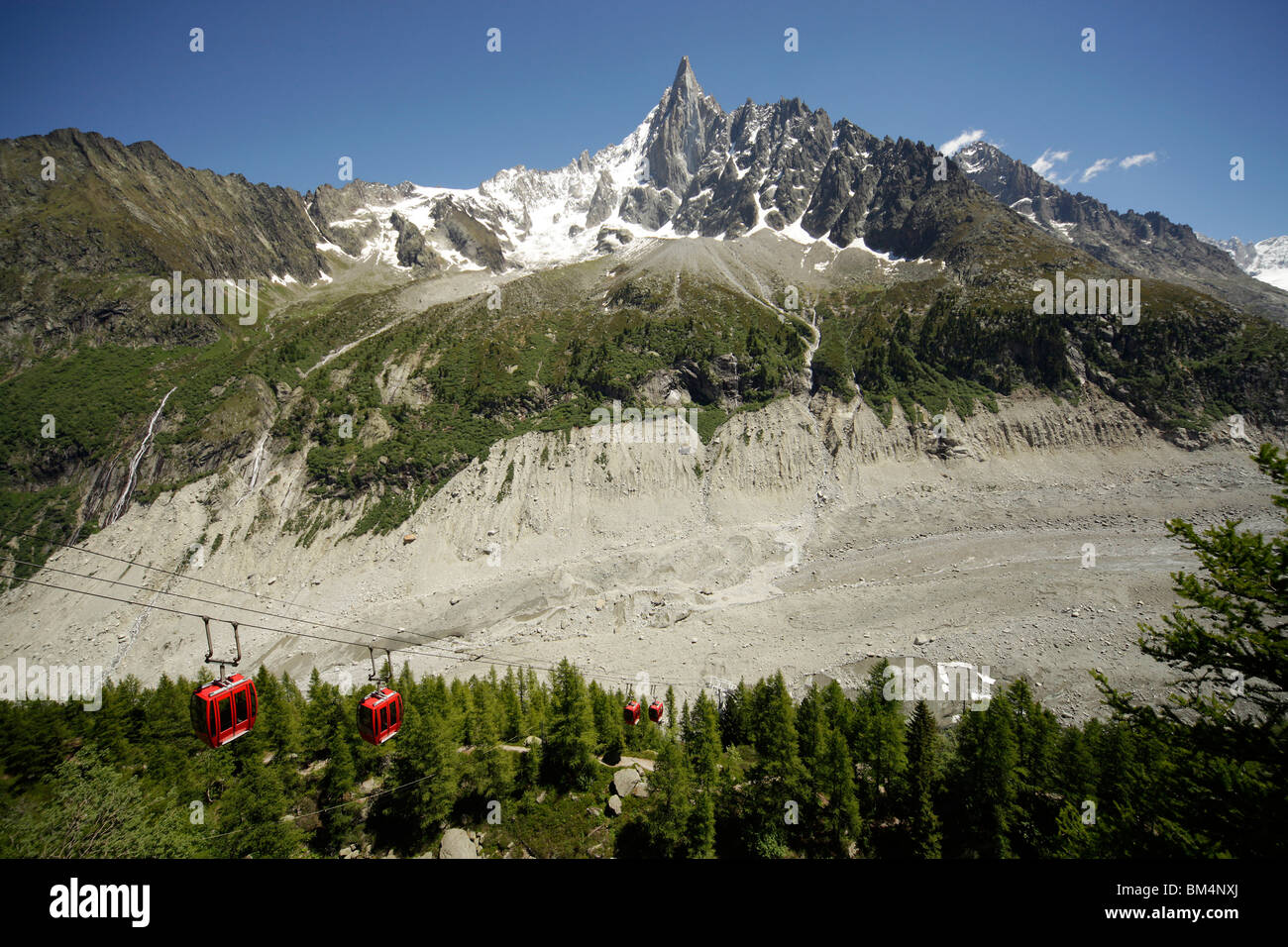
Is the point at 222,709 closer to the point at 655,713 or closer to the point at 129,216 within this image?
the point at 655,713

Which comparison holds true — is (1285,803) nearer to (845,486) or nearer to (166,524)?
(845,486)

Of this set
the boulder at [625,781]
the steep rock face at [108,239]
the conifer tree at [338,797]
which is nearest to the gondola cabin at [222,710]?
the conifer tree at [338,797]

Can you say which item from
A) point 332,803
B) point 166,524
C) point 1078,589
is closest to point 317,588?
point 166,524

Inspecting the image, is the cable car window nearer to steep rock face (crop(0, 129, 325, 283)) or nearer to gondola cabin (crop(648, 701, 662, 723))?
gondola cabin (crop(648, 701, 662, 723))

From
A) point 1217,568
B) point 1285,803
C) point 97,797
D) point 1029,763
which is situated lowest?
point 1029,763

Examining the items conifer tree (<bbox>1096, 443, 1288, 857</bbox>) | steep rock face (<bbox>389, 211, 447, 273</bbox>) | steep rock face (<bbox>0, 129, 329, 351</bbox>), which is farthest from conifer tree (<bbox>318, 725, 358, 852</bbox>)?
steep rock face (<bbox>389, 211, 447, 273</bbox>)

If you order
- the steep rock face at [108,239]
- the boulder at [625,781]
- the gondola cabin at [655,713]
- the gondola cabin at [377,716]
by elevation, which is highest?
the steep rock face at [108,239]

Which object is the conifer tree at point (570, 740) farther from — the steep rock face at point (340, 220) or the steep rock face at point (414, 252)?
the steep rock face at point (340, 220)
